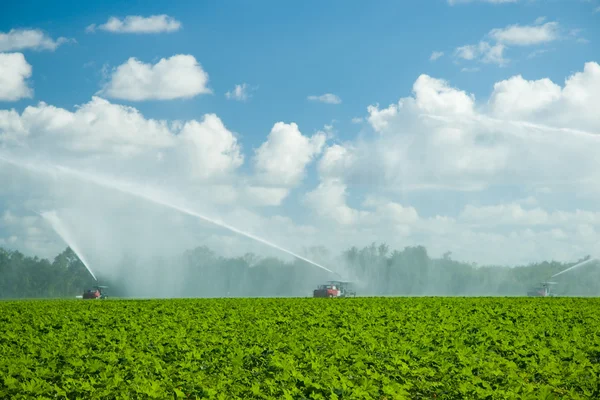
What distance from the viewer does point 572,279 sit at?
4203 inches

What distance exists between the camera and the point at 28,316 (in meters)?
24.0

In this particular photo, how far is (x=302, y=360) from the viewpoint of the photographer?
41.5 feet

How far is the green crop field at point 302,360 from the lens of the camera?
10.1m

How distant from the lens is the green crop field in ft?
33.3

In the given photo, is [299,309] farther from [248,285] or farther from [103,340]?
[248,285]

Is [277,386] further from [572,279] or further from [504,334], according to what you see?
[572,279]

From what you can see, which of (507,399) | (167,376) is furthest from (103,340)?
(507,399)

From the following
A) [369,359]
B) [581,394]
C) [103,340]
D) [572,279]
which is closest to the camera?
[581,394]

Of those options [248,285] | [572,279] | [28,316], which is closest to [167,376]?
[28,316]

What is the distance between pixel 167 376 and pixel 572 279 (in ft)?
350

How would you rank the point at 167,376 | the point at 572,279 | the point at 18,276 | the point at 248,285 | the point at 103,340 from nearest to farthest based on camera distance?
the point at 167,376
the point at 103,340
the point at 248,285
the point at 572,279
the point at 18,276

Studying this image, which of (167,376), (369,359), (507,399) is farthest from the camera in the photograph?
(369,359)

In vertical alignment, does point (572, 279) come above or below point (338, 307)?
above

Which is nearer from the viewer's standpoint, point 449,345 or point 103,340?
point 449,345
